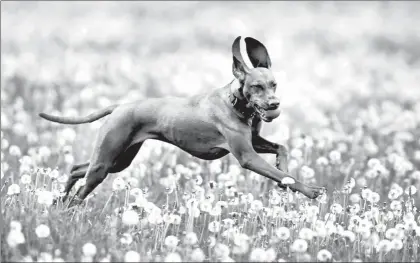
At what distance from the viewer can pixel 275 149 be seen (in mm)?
5758

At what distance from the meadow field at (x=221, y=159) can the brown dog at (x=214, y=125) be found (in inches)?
10.3

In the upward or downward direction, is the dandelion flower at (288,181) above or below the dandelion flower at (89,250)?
above

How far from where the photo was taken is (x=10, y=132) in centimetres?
968

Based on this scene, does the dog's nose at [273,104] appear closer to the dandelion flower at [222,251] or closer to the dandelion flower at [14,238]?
the dandelion flower at [222,251]

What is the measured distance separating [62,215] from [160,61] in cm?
934

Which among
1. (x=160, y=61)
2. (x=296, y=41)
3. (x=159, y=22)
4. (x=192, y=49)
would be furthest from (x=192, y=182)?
(x=159, y=22)

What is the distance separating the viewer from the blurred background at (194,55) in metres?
11.3

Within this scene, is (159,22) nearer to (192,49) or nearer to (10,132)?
(192,49)

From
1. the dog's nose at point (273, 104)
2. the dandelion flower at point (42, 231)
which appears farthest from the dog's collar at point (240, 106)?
the dandelion flower at point (42, 231)

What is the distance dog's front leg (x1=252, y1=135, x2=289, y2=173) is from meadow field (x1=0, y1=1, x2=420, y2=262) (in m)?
0.37

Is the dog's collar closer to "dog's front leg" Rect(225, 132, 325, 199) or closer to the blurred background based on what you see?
"dog's front leg" Rect(225, 132, 325, 199)

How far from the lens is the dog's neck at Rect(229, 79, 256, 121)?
561 centimetres

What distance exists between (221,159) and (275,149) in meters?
2.93

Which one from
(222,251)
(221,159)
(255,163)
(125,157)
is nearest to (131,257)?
(222,251)
